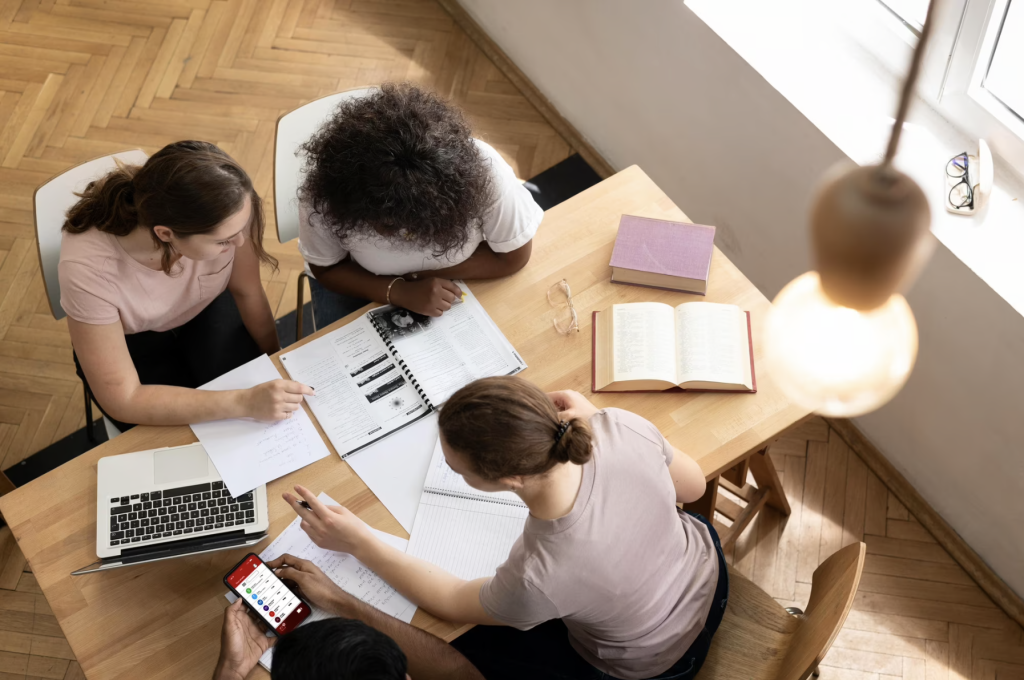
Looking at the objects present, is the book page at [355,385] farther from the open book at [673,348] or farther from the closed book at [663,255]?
the closed book at [663,255]

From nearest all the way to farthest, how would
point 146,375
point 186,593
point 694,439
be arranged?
1. point 186,593
2. point 694,439
3. point 146,375

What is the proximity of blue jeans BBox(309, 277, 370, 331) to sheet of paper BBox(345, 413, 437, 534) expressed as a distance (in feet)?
1.60

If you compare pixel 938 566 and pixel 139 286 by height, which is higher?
pixel 139 286

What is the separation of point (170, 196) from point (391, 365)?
0.56 metres

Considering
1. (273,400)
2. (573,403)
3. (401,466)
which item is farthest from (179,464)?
(573,403)

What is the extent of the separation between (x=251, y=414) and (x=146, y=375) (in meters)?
0.49

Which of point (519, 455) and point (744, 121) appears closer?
point (519, 455)

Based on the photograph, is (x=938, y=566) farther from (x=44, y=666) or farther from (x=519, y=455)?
(x=44, y=666)

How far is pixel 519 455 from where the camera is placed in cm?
133

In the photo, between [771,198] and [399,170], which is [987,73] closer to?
[771,198]

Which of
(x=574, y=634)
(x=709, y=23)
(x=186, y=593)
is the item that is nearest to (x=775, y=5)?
(x=709, y=23)

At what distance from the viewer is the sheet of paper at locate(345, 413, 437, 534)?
67.6 inches

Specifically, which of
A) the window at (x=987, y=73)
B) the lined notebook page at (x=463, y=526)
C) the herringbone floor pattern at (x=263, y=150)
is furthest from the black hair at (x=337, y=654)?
the window at (x=987, y=73)

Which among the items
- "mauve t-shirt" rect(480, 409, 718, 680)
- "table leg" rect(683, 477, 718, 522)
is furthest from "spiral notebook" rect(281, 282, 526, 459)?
"table leg" rect(683, 477, 718, 522)
